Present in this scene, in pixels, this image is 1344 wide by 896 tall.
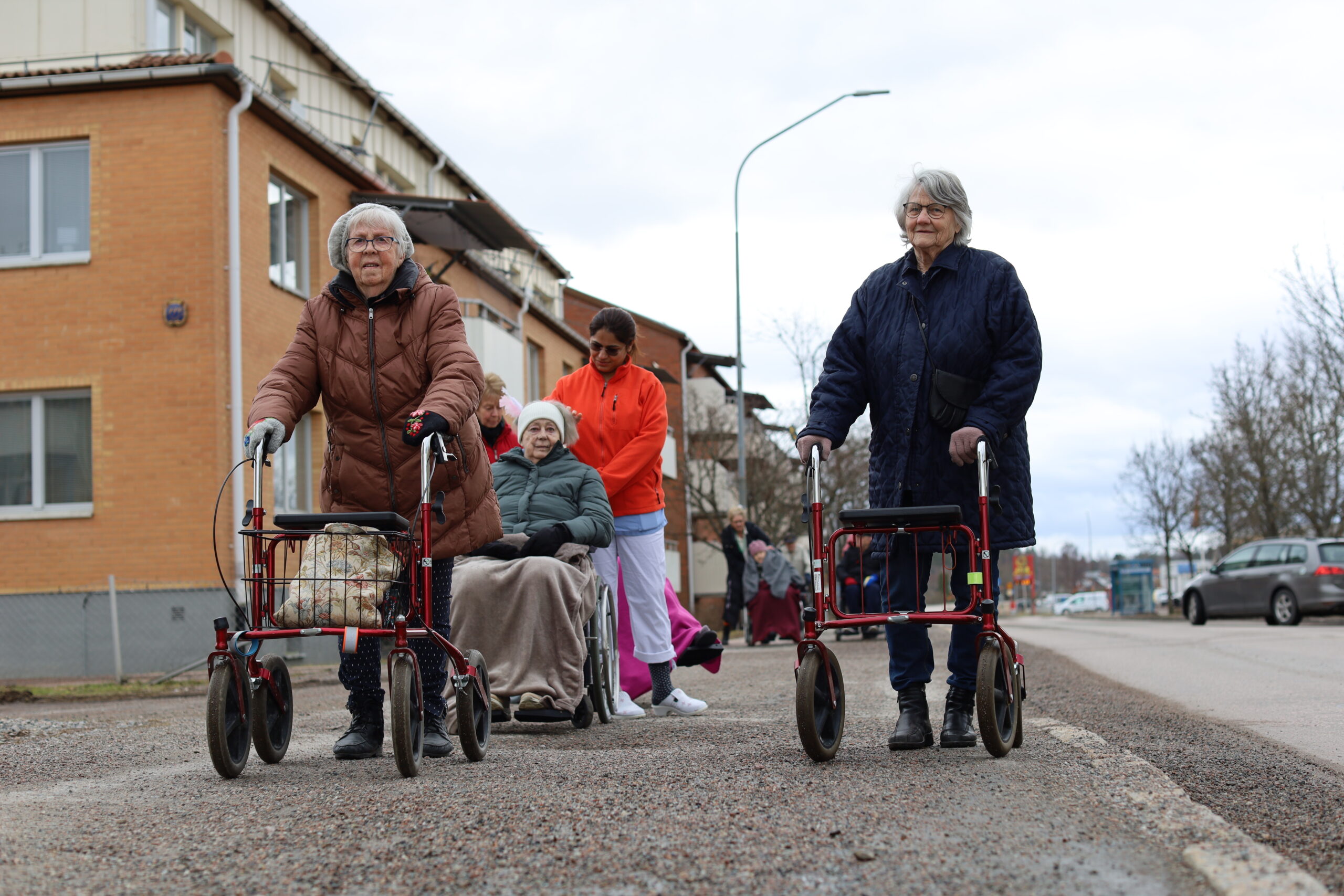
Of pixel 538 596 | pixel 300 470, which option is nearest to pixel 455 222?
pixel 300 470

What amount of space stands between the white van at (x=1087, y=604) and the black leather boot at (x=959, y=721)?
89325 millimetres

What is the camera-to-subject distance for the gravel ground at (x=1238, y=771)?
11.0 feet

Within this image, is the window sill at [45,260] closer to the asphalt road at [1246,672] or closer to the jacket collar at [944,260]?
the asphalt road at [1246,672]

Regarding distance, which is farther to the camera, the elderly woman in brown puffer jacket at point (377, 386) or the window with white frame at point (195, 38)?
the window with white frame at point (195, 38)

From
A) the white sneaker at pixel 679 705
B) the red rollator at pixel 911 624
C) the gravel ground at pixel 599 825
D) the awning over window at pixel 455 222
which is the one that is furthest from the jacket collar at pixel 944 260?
the awning over window at pixel 455 222

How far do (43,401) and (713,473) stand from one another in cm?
3147

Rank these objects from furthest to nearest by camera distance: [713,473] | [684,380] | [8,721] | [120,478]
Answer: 1. [684,380]
2. [713,473]
3. [120,478]
4. [8,721]

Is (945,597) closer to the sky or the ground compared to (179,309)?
closer to the ground

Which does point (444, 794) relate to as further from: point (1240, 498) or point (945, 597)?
point (1240, 498)

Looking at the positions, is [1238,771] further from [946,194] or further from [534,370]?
[534,370]

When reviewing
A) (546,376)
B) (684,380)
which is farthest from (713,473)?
(546,376)

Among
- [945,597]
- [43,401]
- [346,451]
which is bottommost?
[945,597]

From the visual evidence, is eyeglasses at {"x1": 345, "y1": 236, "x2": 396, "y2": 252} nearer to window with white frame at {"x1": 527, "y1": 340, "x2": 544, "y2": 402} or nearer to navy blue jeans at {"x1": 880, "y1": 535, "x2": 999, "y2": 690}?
navy blue jeans at {"x1": 880, "y1": 535, "x2": 999, "y2": 690}

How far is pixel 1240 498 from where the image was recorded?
42.1m
